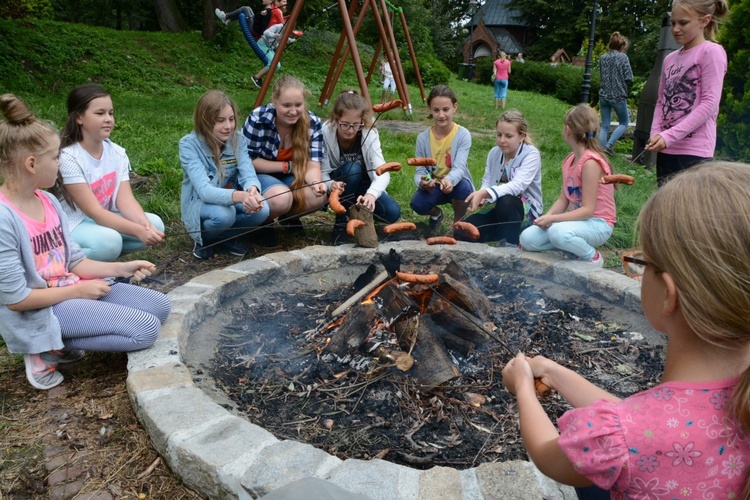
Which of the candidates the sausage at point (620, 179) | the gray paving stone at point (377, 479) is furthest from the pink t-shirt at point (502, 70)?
the gray paving stone at point (377, 479)

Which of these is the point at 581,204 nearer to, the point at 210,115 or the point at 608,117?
the point at 210,115

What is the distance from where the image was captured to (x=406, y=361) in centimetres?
261

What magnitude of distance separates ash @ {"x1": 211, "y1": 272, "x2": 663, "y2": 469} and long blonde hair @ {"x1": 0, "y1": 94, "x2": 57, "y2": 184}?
1239 mm

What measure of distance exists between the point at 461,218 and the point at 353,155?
1.03 m

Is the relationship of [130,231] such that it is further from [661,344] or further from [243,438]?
[661,344]

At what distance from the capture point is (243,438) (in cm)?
193

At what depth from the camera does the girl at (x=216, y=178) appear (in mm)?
3807

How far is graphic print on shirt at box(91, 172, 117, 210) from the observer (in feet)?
10.9

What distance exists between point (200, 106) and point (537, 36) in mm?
40999

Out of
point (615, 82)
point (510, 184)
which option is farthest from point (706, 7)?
point (615, 82)

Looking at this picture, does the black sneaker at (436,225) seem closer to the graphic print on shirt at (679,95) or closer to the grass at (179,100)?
the grass at (179,100)

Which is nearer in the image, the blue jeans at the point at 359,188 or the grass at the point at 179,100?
the blue jeans at the point at 359,188

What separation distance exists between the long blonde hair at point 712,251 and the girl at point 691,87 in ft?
9.49

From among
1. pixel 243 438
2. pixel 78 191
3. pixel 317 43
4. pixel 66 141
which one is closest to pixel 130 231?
pixel 78 191
